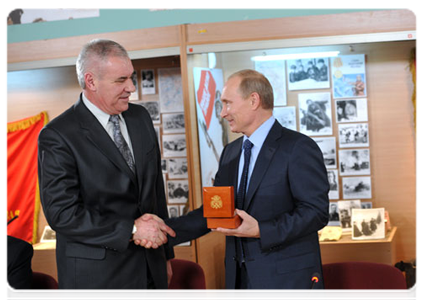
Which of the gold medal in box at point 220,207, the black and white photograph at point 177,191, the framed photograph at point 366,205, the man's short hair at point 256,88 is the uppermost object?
the man's short hair at point 256,88

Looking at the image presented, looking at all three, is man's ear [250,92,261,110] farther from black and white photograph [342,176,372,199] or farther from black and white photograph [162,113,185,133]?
black and white photograph [162,113,185,133]

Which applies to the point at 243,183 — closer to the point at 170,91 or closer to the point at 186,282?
the point at 186,282

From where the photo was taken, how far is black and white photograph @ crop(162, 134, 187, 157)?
5035 millimetres

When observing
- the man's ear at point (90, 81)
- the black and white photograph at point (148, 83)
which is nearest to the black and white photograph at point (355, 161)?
the black and white photograph at point (148, 83)

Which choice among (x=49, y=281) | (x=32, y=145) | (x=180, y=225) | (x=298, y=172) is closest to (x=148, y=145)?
(x=180, y=225)

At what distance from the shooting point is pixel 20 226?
17.2ft

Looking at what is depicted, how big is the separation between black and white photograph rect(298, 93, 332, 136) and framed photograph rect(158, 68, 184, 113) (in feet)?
3.52

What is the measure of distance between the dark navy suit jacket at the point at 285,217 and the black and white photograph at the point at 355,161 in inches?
80.4

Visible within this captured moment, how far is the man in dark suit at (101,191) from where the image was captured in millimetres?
2600

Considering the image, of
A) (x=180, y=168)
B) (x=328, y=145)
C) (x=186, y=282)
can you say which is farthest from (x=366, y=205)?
(x=186, y=282)

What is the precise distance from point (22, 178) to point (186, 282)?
8.60ft

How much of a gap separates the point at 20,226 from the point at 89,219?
295 cm

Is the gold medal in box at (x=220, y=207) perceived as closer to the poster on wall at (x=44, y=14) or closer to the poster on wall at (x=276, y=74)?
the poster on wall at (x=276, y=74)

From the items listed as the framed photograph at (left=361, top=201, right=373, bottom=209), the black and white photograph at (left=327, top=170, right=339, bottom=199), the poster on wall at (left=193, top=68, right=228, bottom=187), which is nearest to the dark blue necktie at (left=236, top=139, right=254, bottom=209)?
the poster on wall at (left=193, top=68, right=228, bottom=187)
